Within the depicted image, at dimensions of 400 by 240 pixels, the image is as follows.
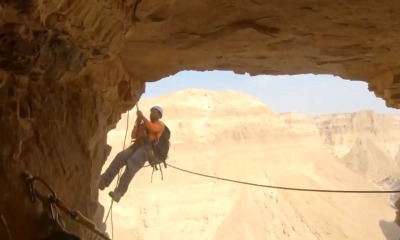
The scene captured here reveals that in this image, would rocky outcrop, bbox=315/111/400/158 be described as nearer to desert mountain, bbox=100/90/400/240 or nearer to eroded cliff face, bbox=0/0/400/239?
desert mountain, bbox=100/90/400/240

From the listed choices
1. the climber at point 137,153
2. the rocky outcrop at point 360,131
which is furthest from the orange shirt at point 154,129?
the rocky outcrop at point 360,131

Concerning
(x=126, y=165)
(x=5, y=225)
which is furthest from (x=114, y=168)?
(x=5, y=225)

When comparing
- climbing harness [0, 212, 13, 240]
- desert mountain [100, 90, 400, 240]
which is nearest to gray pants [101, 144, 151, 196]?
climbing harness [0, 212, 13, 240]

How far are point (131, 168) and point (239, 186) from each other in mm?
18990

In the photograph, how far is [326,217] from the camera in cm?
2409

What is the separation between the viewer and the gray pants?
256 inches

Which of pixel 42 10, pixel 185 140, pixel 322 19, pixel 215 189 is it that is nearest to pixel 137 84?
pixel 322 19

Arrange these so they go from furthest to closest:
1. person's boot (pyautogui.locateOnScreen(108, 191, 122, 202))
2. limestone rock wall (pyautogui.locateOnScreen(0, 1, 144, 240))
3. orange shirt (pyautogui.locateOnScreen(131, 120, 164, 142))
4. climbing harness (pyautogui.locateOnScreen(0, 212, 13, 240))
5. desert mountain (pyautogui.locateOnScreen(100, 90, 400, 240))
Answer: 1. desert mountain (pyautogui.locateOnScreen(100, 90, 400, 240))
2. orange shirt (pyautogui.locateOnScreen(131, 120, 164, 142))
3. person's boot (pyautogui.locateOnScreen(108, 191, 122, 202))
4. limestone rock wall (pyautogui.locateOnScreen(0, 1, 144, 240))
5. climbing harness (pyautogui.locateOnScreen(0, 212, 13, 240))

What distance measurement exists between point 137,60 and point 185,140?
22.3 m

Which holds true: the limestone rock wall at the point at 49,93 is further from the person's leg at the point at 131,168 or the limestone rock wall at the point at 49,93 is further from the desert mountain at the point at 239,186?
the desert mountain at the point at 239,186

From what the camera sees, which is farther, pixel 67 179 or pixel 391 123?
pixel 391 123

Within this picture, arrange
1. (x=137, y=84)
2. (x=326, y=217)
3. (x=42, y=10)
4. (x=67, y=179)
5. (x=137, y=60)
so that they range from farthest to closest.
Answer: (x=326, y=217), (x=137, y=84), (x=137, y=60), (x=67, y=179), (x=42, y=10)

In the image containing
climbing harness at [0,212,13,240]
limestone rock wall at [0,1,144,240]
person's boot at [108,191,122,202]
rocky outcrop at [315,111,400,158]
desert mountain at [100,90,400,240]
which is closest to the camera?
climbing harness at [0,212,13,240]

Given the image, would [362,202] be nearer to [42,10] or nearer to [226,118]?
[226,118]
